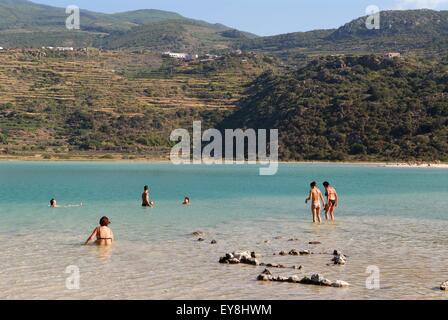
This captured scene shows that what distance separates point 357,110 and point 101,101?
5981 centimetres

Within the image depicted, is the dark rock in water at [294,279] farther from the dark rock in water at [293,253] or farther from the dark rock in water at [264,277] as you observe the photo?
the dark rock in water at [293,253]

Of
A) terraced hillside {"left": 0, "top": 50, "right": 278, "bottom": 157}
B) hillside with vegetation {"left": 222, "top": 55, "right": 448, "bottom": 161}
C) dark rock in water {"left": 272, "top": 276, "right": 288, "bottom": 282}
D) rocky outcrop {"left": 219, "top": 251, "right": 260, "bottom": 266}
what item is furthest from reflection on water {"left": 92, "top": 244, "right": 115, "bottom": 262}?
terraced hillside {"left": 0, "top": 50, "right": 278, "bottom": 157}

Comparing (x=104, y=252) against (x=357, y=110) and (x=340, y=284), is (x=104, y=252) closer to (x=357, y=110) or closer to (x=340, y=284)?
(x=340, y=284)

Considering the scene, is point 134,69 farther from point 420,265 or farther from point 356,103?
point 420,265

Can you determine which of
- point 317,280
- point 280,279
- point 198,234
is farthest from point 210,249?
point 317,280

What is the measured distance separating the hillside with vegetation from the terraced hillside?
13768 mm

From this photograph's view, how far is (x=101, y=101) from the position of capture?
148 meters

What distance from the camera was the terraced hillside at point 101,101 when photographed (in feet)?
424

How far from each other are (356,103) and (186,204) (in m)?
85.0

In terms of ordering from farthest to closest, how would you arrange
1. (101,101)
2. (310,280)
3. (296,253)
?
(101,101)
(296,253)
(310,280)

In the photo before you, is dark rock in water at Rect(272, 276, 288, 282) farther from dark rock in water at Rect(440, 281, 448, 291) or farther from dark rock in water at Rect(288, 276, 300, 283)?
dark rock in water at Rect(440, 281, 448, 291)

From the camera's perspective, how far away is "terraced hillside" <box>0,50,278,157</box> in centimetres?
12925

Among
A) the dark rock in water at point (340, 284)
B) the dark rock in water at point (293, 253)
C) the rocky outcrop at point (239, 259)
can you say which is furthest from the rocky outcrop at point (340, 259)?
the dark rock in water at point (340, 284)

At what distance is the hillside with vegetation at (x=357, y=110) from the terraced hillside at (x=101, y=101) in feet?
45.2
